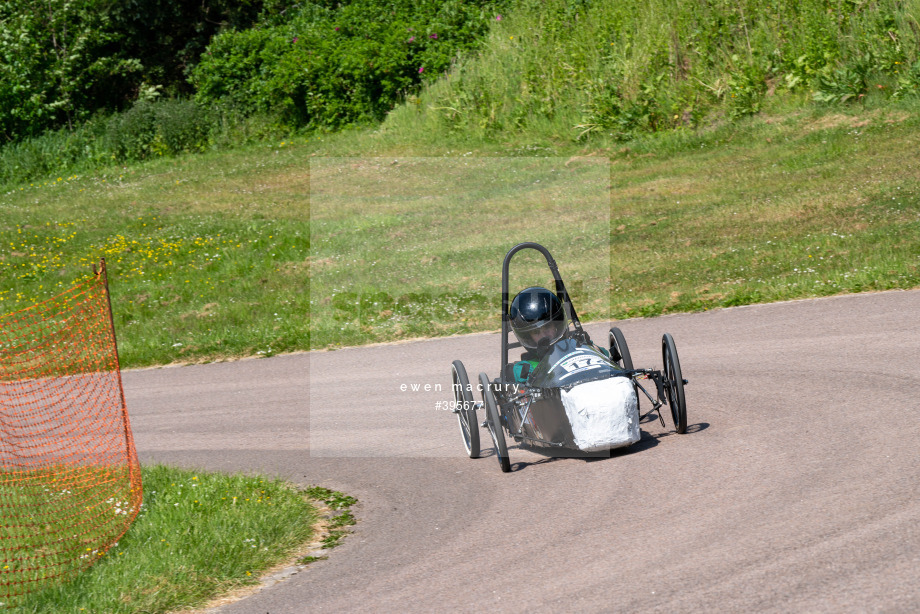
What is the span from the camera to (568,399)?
24.6ft

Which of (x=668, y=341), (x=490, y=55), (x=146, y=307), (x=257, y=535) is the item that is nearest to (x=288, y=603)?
(x=257, y=535)

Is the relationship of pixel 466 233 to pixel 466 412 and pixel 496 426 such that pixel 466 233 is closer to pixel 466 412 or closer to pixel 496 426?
pixel 466 412

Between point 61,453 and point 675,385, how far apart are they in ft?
20.7

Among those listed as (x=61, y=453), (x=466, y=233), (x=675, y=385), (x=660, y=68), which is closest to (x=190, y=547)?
(x=675, y=385)

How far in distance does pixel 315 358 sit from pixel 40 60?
859 inches

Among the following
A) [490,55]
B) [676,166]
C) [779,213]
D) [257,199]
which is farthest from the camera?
[490,55]

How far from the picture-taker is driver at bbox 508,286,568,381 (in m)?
8.24

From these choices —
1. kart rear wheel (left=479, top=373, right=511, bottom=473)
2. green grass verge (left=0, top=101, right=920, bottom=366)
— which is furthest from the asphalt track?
green grass verge (left=0, top=101, right=920, bottom=366)

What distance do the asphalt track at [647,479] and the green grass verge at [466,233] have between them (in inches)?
89.5

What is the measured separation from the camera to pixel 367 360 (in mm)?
12914

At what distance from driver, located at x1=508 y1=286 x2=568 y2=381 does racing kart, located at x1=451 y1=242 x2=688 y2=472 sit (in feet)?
0.26

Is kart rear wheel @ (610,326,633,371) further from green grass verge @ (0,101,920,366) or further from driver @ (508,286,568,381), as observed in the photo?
green grass verge @ (0,101,920,366)

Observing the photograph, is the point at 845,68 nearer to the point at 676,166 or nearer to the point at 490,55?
the point at 676,166

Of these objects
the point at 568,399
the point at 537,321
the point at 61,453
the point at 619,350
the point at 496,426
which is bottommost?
the point at 61,453
